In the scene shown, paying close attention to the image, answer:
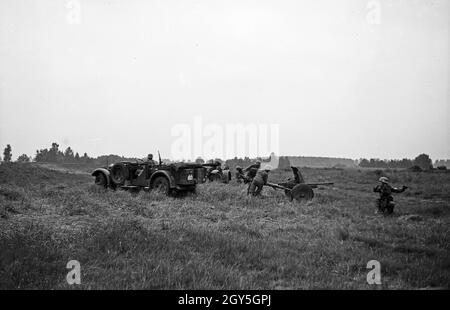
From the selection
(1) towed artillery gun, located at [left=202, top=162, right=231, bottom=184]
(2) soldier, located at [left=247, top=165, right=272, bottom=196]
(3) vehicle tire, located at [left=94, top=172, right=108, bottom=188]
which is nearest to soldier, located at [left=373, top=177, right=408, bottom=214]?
(2) soldier, located at [left=247, top=165, right=272, bottom=196]

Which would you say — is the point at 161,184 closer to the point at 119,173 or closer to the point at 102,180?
the point at 119,173

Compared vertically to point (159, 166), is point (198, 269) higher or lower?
lower

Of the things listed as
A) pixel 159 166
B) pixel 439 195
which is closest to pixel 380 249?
pixel 159 166

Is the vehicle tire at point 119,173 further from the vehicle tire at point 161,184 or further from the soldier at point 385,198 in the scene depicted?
the soldier at point 385,198

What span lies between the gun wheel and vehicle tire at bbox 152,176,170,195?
4.68 metres

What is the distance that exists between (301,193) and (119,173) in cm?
732

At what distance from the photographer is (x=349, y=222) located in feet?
28.5

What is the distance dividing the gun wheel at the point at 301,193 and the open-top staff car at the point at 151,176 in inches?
152

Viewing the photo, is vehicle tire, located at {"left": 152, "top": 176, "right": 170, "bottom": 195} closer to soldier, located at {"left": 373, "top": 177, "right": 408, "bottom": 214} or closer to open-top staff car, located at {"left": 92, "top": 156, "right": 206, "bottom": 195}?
open-top staff car, located at {"left": 92, "top": 156, "right": 206, "bottom": 195}

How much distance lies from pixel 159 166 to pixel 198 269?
869cm

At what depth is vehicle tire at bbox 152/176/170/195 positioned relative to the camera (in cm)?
Result: 1235

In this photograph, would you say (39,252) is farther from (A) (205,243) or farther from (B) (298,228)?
(B) (298,228)

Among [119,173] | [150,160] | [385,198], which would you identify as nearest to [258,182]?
[385,198]

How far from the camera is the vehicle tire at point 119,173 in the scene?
13.4 metres
